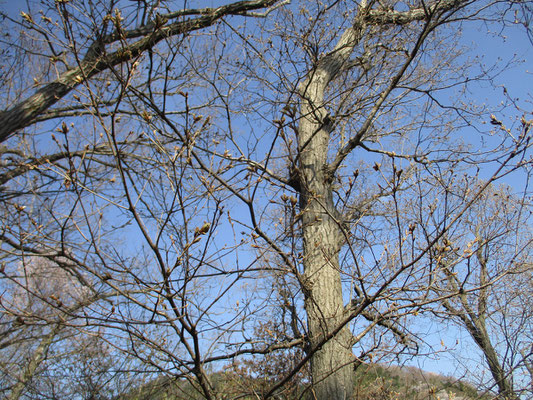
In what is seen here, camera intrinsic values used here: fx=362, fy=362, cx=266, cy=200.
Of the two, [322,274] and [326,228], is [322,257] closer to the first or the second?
[322,274]

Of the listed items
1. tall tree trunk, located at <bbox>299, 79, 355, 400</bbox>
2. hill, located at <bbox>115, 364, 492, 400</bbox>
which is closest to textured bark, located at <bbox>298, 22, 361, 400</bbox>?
tall tree trunk, located at <bbox>299, 79, 355, 400</bbox>

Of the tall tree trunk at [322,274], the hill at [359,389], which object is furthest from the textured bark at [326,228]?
the hill at [359,389]

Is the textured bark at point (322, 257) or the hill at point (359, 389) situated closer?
the hill at point (359, 389)

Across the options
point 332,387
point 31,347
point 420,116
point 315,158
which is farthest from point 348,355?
point 31,347

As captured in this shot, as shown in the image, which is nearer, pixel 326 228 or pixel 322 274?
pixel 322 274

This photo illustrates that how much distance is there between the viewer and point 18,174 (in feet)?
17.5

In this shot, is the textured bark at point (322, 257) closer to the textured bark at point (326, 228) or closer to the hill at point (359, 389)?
the textured bark at point (326, 228)

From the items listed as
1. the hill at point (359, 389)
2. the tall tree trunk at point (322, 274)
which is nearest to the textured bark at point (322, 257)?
the tall tree trunk at point (322, 274)

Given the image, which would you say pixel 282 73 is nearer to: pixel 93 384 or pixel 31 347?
pixel 93 384

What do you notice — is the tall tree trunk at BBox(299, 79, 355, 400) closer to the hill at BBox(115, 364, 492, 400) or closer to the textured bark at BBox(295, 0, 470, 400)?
the textured bark at BBox(295, 0, 470, 400)

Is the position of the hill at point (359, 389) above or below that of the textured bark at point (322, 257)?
below

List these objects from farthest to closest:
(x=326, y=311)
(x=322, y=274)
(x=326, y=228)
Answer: (x=326, y=228) → (x=322, y=274) → (x=326, y=311)

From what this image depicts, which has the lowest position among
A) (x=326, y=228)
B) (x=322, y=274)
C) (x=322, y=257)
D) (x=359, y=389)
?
(x=359, y=389)

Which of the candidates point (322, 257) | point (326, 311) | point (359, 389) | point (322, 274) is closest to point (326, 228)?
point (322, 257)
